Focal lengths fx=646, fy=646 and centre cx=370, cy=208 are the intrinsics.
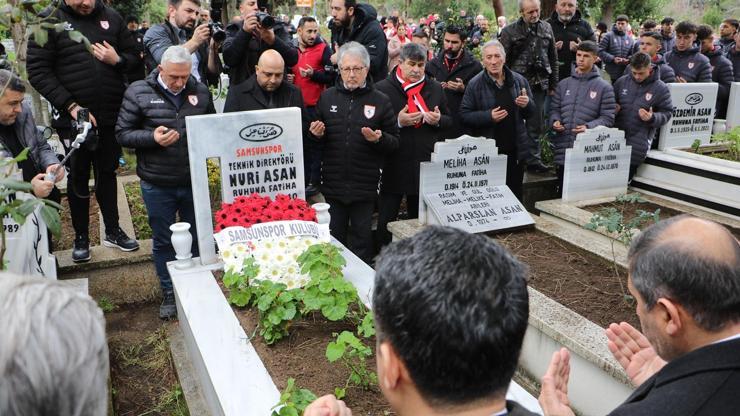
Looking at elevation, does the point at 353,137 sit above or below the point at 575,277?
above

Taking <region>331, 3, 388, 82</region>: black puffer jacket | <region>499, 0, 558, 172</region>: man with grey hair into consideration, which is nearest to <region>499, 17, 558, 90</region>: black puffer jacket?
<region>499, 0, 558, 172</region>: man with grey hair

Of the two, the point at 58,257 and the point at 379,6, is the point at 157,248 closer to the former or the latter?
the point at 58,257

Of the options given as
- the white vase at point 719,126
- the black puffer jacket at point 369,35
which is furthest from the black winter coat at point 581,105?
the white vase at point 719,126

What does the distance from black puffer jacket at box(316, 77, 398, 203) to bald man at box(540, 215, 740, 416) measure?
328 centimetres

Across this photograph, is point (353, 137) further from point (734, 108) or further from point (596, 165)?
point (734, 108)

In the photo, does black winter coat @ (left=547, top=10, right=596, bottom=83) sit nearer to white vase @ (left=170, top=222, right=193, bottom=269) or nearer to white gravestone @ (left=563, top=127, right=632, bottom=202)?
white gravestone @ (left=563, top=127, right=632, bottom=202)

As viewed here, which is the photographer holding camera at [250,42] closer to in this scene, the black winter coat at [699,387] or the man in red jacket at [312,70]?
the man in red jacket at [312,70]

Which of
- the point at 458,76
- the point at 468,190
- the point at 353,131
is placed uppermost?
the point at 458,76

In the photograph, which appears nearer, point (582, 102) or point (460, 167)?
point (460, 167)

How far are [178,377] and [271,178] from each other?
62.1 inches

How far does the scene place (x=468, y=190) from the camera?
18.5 ft

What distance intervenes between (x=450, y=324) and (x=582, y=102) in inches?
220

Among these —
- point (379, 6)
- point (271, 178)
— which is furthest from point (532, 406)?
point (379, 6)

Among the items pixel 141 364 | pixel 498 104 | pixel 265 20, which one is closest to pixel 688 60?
pixel 498 104
